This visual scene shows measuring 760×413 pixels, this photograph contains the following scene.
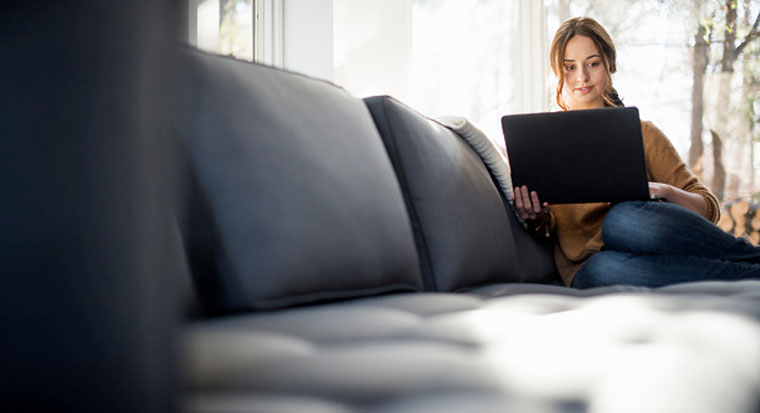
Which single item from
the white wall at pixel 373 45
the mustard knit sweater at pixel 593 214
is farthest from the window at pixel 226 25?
the mustard knit sweater at pixel 593 214

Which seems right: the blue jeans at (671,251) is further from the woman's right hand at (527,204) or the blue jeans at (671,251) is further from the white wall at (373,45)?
the white wall at (373,45)

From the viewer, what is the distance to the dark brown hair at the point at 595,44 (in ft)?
6.97

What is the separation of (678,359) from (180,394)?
36 cm

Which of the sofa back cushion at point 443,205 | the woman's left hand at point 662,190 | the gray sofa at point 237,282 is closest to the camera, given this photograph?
the gray sofa at point 237,282

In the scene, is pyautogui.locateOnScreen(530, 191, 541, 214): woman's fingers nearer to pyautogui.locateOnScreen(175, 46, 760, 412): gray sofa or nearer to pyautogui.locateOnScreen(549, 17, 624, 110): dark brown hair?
pyautogui.locateOnScreen(175, 46, 760, 412): gray sofa

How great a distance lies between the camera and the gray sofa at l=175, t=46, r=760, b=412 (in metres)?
0.37

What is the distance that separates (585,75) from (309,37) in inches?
43.3

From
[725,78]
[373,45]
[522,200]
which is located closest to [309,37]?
[373,45]

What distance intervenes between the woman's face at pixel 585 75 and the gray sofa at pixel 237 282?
49.2 inches

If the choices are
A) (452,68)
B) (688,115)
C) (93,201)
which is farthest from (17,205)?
(688,115)

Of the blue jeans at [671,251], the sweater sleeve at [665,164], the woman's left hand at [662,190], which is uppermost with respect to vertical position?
the sweater sleeve at [665,164]

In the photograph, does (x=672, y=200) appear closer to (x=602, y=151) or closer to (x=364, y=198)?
(x=602, y=151)

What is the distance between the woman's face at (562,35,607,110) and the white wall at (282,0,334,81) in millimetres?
929

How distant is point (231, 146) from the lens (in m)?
0.72
